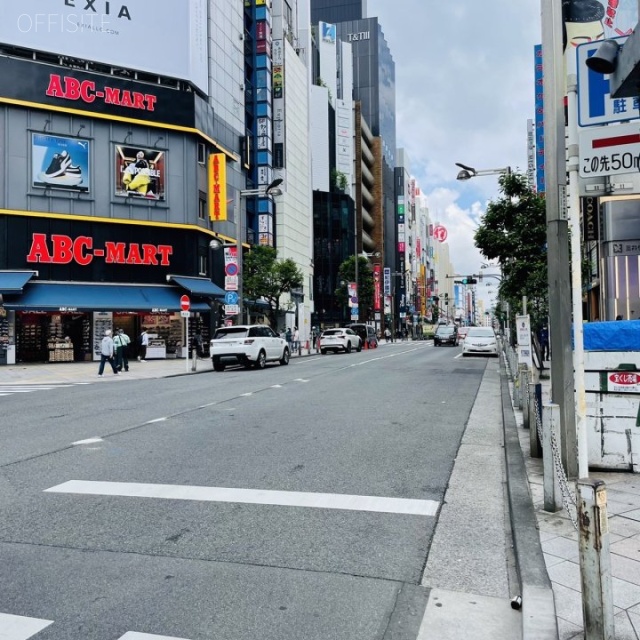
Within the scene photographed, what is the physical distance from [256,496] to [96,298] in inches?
1056

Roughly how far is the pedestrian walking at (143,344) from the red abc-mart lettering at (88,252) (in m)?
4.05

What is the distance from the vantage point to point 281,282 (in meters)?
39.4

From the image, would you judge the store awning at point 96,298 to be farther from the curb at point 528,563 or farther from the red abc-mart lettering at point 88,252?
the curb at point 528,563

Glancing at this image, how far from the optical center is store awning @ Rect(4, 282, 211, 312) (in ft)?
92.7

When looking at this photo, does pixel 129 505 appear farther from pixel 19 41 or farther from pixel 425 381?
pixel 19 41

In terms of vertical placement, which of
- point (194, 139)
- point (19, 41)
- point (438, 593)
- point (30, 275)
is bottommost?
point (438, 593)

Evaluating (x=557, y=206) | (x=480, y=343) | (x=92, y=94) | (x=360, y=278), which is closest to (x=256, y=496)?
(x=557, y=206)

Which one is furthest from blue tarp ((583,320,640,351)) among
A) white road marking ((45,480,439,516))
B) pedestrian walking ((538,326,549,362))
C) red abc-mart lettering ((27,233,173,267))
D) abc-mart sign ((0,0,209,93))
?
abc-mart sign ((0,0,209,93))

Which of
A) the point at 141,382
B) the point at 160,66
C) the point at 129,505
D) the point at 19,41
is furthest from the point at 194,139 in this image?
the point at 129,505

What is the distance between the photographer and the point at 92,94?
32.0 m

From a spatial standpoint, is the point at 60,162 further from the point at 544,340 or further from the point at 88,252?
the point at 544,340

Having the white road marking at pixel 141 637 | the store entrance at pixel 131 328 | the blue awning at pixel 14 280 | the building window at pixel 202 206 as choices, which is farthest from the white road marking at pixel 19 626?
the building window at pixel 202 206

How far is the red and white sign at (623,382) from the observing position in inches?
242

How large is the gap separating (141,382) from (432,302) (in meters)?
145
